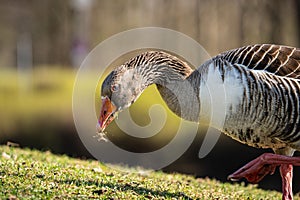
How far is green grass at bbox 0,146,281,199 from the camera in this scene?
6.34m

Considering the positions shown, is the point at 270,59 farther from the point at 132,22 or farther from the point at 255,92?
the point at 132,22

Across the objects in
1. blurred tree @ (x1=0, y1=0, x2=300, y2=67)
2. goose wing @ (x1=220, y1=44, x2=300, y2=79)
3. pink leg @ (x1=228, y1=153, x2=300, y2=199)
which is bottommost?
pink leg @ (x1=228, y1=153, x2=300, y2=199)

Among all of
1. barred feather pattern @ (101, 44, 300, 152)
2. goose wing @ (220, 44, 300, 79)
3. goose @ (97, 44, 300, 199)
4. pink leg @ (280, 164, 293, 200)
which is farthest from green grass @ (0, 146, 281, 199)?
goose wing @ (220, 44, 300, 79)

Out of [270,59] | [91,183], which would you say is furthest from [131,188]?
[270,59]

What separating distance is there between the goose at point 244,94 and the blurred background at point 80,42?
19.9 feet

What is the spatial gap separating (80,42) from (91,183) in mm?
28321

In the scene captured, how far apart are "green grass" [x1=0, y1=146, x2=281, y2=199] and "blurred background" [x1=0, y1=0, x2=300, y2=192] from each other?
4.87 m

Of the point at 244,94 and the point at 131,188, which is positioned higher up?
the point at 244,94

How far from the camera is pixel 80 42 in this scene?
3481 centimetres

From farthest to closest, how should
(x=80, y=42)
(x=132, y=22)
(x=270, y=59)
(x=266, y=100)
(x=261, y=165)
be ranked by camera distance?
1. (x=132, y=22)
2. (x=80, y=42)
3. (x=270, y=59)
4. (x=266, y=100)
5. (x=261, y=165)

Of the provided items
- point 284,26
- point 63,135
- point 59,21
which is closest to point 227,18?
point 284,26

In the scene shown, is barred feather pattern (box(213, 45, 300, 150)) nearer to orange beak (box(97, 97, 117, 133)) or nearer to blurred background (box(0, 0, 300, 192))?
orange beak (box(97, 97, 117, 133))

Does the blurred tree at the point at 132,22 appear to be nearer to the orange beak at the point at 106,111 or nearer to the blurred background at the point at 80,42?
the blurred background at the point at 80,42

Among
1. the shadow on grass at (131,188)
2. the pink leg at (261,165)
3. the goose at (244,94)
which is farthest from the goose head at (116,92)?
the pink leg at (261,165)
